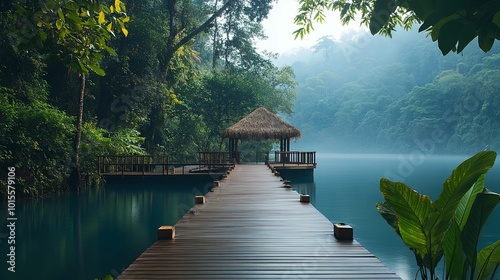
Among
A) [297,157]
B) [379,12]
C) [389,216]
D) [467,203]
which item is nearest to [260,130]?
[297,157]

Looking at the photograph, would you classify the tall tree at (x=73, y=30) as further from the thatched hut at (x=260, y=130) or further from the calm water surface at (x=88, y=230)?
the thatched hut at (x=260, y=130)

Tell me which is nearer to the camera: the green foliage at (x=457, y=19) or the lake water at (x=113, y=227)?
the green foliage at (x=457, y=19)

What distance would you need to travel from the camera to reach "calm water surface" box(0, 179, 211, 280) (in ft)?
22.0

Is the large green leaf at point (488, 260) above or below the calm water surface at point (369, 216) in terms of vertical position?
above

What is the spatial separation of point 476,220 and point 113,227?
29.5 feet

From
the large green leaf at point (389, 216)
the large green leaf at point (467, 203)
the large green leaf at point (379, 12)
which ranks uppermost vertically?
the large green leaf at point (379, 12)

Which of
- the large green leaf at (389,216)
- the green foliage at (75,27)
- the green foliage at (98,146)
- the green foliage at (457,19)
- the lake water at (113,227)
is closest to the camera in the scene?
the green foliage at (457,19)

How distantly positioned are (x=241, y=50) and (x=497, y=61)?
26.9m

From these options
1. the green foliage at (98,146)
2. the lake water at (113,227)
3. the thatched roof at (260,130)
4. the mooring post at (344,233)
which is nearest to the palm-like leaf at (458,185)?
the mooring post at (344,233)

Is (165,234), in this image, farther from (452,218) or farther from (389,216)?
(452,218)

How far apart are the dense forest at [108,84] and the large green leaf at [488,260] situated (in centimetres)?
266

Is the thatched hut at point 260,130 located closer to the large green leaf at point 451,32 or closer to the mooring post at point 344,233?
the mooring post at point 344,233

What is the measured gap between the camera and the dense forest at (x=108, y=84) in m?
3.34

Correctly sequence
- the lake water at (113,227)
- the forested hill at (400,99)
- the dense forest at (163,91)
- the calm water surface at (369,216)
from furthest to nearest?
the forested hill at (400,99) < the calm water surface at (369,216) < the lake water at (113,227) < the dense forest at (163,91)
